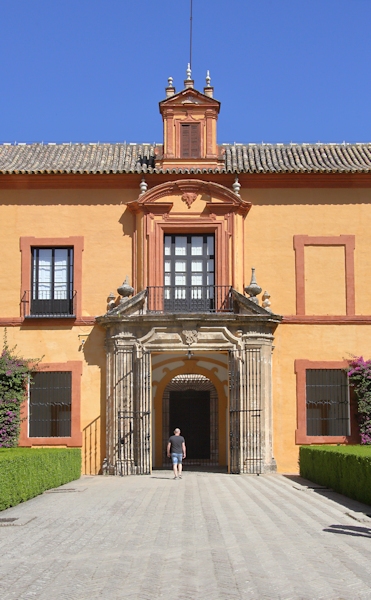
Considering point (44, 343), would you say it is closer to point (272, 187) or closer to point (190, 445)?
point (272, 187)

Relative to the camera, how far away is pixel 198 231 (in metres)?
23.1

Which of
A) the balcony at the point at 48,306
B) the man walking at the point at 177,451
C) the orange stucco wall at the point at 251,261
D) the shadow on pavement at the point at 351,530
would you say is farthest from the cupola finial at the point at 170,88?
the shadow on pavement at the point at 351,530

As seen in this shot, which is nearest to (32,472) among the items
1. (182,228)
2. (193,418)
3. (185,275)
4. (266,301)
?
(185,275)

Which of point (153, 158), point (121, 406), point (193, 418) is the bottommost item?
point (193, 418)

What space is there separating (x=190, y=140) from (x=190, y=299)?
14.8 ft

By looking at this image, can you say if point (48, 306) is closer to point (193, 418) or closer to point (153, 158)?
point (153, 158)

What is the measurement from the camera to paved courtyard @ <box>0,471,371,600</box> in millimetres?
8273

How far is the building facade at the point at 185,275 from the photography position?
2233cm

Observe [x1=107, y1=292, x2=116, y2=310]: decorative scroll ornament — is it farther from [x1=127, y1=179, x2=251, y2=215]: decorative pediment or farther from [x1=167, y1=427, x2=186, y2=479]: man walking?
[x1=167, y1=427, x2=186, y2=479]: man walking

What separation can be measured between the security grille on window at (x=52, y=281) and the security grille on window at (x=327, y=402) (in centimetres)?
675

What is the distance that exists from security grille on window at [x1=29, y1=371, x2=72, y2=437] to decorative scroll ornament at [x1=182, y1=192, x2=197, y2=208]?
5502mm

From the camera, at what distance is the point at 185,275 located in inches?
906

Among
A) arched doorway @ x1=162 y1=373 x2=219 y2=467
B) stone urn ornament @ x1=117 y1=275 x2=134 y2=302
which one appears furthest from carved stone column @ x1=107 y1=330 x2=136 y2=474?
arched doorway @ x1=162 y1=373 x2=219 y2=467

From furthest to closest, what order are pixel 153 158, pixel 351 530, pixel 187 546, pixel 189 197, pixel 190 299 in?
pixel 153 158
pixel 189 197
pixel 190 299
pixel 351 530
pixel 187 546
